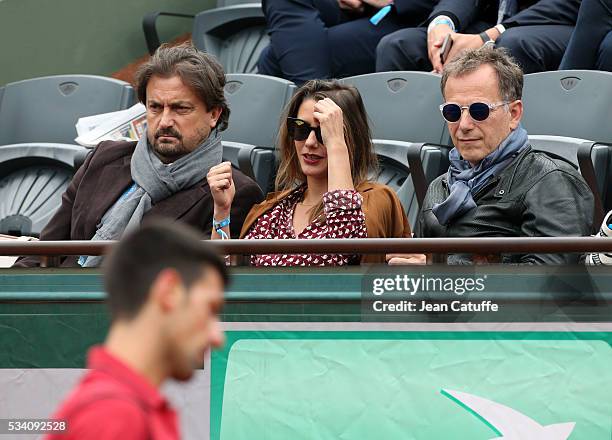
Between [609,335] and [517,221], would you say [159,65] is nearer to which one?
[517,221]

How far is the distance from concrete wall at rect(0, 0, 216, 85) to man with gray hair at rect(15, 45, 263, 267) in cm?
283

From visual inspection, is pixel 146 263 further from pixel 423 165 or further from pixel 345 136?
pixel 423 165

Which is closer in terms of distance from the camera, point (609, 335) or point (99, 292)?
point (609, 335)

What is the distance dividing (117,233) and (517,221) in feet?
4.18

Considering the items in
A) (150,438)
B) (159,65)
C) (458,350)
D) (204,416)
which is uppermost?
(150,438)

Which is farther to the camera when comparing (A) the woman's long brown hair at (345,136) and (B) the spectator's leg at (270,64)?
(B) the spectator's leg at (270,64)

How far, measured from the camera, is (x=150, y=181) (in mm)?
4113

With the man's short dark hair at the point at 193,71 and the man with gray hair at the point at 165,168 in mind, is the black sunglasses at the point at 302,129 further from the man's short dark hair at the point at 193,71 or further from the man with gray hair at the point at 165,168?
the man's short dark hair at the point at 193,71

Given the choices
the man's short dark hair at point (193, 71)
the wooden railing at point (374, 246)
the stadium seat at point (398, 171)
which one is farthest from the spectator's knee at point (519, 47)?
the wooden railing at point (374, 246)

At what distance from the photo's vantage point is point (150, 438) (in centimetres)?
162

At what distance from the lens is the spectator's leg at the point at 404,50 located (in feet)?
17.5

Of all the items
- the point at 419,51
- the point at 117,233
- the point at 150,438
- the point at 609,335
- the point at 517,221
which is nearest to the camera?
the point at 150,438

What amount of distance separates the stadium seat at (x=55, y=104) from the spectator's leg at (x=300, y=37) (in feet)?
2.32

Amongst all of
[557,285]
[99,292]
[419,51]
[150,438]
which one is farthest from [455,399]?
[419,51]
